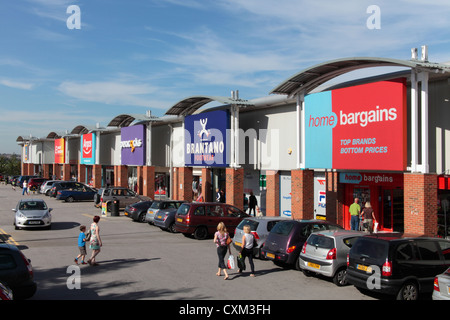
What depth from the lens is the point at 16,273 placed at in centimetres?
925

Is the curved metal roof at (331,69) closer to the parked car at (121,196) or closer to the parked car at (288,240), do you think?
the parked car at (288,240)

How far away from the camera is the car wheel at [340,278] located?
1161cm

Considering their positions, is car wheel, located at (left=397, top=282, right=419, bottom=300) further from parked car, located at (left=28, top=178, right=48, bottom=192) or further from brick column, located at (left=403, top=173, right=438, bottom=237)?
parked car, located at (left=28, top=178, right=48, bottom=192)

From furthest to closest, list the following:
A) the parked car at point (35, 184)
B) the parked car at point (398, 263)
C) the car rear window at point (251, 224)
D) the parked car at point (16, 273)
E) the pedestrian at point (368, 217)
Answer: the parked car at point (35, 184) < the pedestrian at point (368, 217) < the car rear window at point (251, 224) < the parked car at point (398, 263) < the parked car at point (16, 273)

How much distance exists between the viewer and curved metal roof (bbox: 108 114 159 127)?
36188 millimetres

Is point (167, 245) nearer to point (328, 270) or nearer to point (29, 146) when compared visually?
point (328, 270)

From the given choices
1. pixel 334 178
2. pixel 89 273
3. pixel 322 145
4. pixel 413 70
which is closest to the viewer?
pixel 89 273

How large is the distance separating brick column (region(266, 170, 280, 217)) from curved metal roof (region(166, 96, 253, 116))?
423cm

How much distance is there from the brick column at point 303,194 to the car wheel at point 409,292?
10307mm

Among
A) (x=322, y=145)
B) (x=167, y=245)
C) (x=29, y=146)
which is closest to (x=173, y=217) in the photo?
(x=167, y=245)

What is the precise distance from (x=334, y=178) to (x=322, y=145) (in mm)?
2613

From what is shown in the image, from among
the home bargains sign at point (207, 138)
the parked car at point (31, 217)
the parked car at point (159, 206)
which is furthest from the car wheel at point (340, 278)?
the parked car at point (31, 217)

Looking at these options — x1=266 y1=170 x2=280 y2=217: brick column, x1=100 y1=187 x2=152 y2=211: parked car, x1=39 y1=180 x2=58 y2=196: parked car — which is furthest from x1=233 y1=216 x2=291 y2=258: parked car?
x1=39 y1=180 x2=58 y2=196: parked car

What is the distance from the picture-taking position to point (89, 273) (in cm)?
1274
